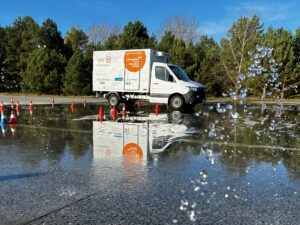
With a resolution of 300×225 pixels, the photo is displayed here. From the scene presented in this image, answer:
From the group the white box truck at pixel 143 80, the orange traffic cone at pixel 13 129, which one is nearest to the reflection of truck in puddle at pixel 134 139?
the orange traffic cone at pixel 13 129

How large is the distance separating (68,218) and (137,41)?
3500 centimetres

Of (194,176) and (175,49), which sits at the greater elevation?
(175,49)

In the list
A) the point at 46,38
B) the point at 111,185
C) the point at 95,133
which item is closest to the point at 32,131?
the point at 95,133

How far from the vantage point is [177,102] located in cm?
1917

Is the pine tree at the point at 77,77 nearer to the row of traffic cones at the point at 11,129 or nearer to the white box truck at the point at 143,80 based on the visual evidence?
the white box truck at the point at 143,80

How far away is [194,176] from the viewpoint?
573 centimetres

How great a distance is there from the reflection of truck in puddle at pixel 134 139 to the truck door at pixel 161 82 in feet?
22.6

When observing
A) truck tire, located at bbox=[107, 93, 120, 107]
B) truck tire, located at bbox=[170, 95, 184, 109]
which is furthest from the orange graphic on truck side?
truck tire, located at bbox=[170, 95, 184, 109]

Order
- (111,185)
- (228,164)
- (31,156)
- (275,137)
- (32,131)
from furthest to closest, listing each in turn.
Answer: (32,131) → (275,137) → (31,156) → (228,164) → (111,185)

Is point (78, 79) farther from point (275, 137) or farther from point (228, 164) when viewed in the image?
point (228, 164)

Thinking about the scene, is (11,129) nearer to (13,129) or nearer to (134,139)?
(13,129)

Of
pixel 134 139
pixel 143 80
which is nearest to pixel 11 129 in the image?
pixel 134 139

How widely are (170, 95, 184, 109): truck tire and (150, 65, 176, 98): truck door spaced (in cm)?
37

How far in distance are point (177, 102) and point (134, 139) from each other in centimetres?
1010
